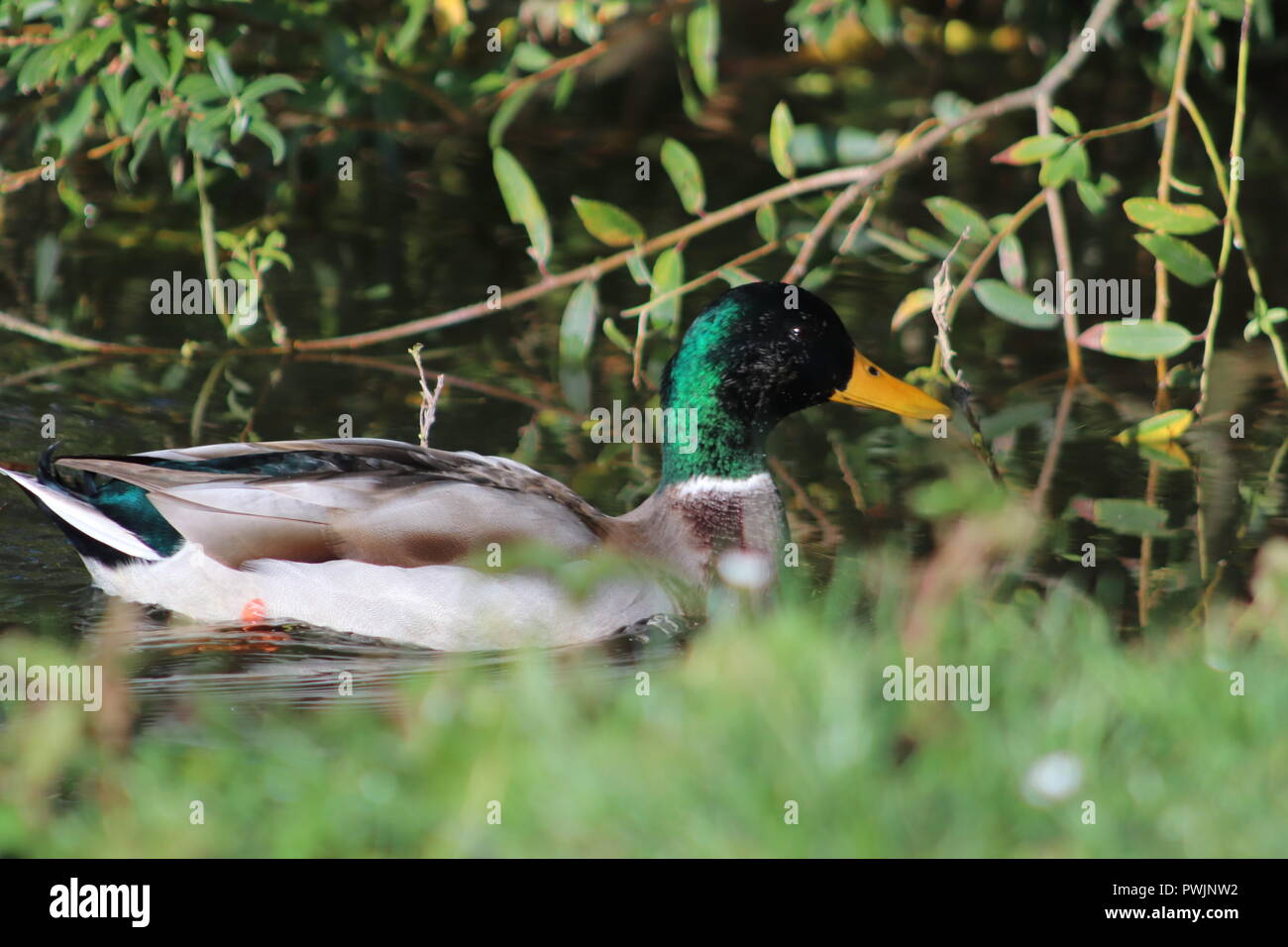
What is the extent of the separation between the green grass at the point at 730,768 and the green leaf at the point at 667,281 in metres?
2.32

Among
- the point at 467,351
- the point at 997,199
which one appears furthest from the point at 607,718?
the point at 997,199

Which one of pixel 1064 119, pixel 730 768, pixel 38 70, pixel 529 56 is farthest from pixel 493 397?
pixel 730 768

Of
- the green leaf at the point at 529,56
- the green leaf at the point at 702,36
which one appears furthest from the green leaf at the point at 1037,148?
the green leaf at the point at 529,56

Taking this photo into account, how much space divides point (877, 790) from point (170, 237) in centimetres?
660

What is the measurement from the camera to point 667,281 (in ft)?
21.0

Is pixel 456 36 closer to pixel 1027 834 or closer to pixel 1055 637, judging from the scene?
pixel 1055 637

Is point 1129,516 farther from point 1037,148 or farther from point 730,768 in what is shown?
point 730,768

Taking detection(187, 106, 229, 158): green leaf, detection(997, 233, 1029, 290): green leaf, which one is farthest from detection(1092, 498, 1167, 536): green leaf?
detection(187, 106, 229, 158): green leaf

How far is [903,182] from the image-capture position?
10633mm

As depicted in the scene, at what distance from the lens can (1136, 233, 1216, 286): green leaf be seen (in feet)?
19.7

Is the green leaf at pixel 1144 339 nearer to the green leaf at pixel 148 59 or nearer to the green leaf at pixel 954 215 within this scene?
the green leaf at pixel 954 215

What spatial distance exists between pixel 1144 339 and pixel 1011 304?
0.49 metres

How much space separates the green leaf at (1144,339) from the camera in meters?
6.23

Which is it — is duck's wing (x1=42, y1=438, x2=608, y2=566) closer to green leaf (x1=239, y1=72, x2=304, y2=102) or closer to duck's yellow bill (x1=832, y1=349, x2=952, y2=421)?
duck's yellow bill (x1=832, y1=349, x2=952, y2=421)
